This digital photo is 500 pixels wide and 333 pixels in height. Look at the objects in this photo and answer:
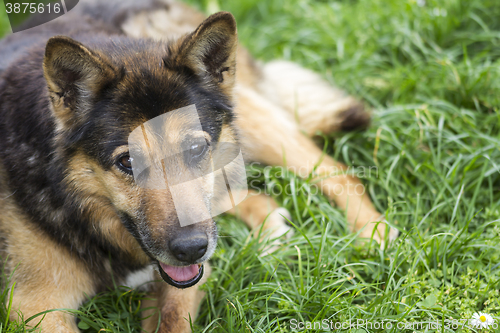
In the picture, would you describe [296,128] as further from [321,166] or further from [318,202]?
[318,202]

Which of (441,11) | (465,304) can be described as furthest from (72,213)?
(441,11)

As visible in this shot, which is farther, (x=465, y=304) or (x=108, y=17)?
(x=108, y=17)

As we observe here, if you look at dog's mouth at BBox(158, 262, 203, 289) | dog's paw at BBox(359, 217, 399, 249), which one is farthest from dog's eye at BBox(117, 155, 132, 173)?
dog's paw at BBox(359, 217, 399, 249)

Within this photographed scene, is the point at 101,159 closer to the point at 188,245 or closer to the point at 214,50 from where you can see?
the point at 188,245

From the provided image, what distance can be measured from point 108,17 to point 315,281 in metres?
3.21

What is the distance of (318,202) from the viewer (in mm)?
3877

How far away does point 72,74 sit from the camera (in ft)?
8.07

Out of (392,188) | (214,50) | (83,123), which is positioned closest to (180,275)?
(83,123)

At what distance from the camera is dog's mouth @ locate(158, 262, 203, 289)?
2.60 metres

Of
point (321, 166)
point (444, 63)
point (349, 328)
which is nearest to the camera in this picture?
point (349, 328)

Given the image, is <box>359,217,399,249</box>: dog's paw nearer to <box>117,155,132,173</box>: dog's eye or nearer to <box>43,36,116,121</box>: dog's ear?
<box>117,155,132,173</box>: dog's eye

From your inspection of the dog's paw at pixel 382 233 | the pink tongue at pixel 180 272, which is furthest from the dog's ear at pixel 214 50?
the dog's paw at pixel 382 233

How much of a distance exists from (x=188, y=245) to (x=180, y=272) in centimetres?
40

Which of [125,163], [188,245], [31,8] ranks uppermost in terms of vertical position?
[31,8]
